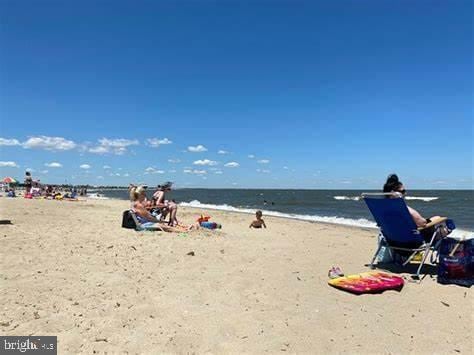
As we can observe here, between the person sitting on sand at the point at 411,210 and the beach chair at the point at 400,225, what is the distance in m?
0.09

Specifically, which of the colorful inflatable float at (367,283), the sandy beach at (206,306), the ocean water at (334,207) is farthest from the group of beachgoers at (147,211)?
the ocean water at (334,207)

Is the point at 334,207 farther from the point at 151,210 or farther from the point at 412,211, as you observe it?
the point at 412,211

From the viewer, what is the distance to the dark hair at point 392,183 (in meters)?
6.26

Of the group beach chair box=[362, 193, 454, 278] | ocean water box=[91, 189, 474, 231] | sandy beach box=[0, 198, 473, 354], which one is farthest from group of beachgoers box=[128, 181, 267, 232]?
ocean water box=[91, 189, 474, 231]

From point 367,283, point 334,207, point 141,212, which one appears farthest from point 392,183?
point 334,207

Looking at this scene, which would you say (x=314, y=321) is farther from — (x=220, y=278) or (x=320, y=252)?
(x=320, y=252)

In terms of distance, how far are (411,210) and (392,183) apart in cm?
52

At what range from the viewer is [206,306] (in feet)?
13.4

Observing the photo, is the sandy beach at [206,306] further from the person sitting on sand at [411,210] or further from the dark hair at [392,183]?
the dark hair at [392,183]

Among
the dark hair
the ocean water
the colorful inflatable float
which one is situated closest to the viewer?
the colorful inflatable float

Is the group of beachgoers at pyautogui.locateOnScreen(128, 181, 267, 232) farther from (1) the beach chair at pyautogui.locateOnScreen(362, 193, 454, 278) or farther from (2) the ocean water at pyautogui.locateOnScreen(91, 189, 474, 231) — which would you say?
(2) the ocean water at pyautogui.locateOnScreen(91, 189, 474, 231)

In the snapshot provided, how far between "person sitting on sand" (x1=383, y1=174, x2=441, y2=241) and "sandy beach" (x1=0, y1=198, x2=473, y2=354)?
0.62m

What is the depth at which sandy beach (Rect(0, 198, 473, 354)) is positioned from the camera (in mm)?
3293

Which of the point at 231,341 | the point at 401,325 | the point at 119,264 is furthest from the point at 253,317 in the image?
the point at 119,264
